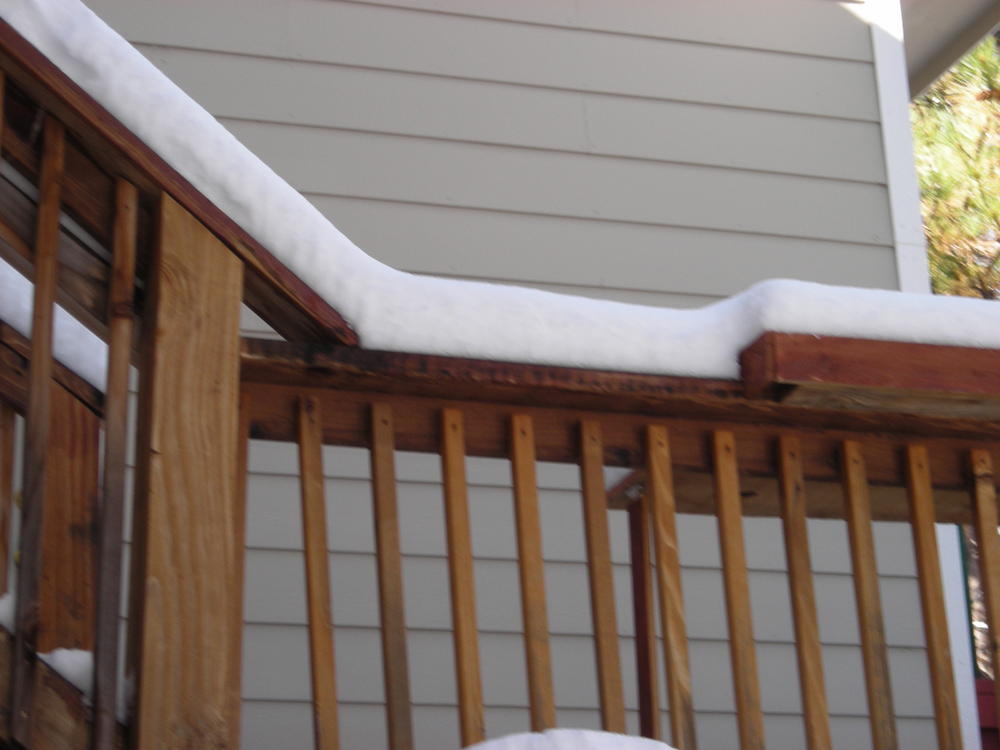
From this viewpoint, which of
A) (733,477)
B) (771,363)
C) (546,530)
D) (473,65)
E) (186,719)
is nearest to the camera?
(186,719)

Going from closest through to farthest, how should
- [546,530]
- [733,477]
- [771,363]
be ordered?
[771,363], [733,477], [546,530]

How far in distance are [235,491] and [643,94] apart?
301 centimetres

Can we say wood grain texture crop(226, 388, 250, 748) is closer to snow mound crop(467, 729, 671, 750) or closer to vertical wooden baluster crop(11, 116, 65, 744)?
vertical wooden baluster crop(11, 116, 65, 744)

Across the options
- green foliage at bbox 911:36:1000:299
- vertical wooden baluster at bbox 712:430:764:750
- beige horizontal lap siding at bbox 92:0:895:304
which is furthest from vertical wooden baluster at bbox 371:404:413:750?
green foliage at bbox 911:36:1000:299

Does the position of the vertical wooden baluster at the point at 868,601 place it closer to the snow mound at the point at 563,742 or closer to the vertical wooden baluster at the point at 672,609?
the vertical wooden baluster at the point at 672,609

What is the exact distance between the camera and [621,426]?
7.40 feet

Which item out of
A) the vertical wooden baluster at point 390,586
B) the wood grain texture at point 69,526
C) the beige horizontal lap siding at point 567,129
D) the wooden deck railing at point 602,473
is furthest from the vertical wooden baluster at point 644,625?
the beige horizontal lap siding at point 567,129

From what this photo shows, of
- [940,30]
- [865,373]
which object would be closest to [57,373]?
[865,373]

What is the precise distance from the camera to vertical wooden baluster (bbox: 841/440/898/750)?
219 cm

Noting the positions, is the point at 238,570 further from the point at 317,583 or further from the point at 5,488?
the point at 5,488

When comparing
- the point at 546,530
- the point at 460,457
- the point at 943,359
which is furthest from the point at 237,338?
the point at 546,530

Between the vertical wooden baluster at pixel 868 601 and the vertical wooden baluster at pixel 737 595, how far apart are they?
19cm

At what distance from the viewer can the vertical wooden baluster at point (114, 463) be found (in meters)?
1.73

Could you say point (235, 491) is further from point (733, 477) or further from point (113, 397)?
point (733, 477)
